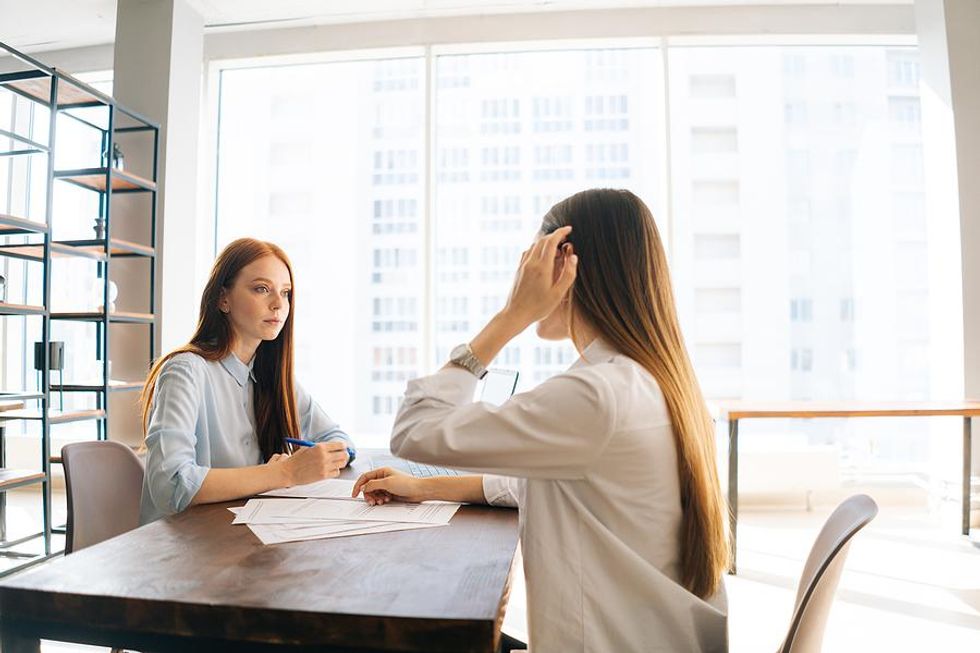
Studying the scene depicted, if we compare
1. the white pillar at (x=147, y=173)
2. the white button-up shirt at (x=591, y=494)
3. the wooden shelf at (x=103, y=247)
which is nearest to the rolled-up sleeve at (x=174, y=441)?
the white button-up shirt at (x=591, y=494)

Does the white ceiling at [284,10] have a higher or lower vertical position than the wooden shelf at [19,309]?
higher

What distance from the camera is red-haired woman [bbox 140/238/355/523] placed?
4.23 ft

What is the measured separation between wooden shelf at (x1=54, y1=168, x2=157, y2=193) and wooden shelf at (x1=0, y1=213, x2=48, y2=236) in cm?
47

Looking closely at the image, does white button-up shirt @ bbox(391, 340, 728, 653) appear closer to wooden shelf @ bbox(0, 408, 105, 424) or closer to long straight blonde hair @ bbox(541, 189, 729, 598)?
long straight blonde hair @ bbox(541, 189, 729, 598)

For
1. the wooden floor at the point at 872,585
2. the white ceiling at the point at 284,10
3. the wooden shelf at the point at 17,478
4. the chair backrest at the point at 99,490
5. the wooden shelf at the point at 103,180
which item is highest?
the white ceiling at the point at 284,10

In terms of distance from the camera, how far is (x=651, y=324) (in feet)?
3.13

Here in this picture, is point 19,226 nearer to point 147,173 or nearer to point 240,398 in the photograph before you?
point 147,173

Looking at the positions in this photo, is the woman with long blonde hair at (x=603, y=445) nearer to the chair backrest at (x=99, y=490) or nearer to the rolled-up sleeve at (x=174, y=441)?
the rolled-up sleeve at (x=174, y=441)

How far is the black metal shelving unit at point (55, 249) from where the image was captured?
2.73 meters

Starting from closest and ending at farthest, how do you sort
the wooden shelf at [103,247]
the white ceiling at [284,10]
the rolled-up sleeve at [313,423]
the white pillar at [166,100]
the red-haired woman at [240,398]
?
1. the red-haired woman at [240,398]
2. the rolled-up sleeve at [313,423]
3. the wooden shelf at [103,247]
4. the white pillar at [166,100]
5. the white ceiling at [284,10]

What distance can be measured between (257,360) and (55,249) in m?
1.86

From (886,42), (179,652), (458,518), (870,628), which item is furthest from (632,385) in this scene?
(886,42)

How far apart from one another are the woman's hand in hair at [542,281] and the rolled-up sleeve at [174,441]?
2.45 ft

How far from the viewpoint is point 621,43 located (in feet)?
13.1
